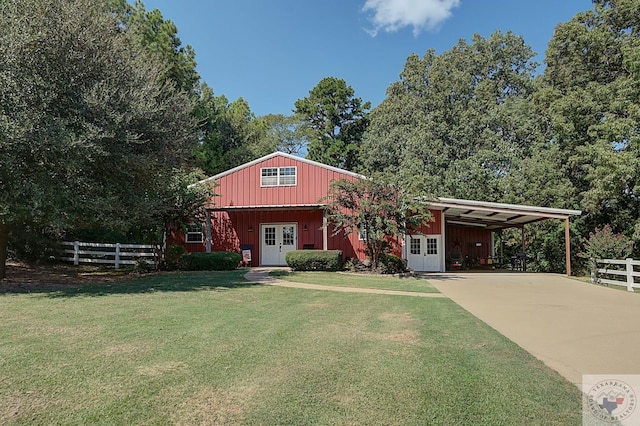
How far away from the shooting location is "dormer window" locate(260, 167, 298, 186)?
18.0m

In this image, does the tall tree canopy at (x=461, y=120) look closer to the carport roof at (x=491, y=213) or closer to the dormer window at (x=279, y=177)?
the carport roof at (x=491, y=213)

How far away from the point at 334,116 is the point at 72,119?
2971 cm

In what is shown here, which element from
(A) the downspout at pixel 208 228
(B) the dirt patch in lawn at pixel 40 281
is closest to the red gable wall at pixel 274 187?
(A) the downspout at pixel 208 228

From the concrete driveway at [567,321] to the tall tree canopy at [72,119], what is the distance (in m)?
9.25

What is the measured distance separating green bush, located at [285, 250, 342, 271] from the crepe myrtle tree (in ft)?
4.45

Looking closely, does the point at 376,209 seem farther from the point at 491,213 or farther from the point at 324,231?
the point at 491,213

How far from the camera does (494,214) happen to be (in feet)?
58.9

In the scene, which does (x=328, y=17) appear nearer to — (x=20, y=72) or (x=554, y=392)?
(x=20, y=72)

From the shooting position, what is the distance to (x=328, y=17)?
17250 mm

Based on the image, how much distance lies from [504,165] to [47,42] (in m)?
26.4

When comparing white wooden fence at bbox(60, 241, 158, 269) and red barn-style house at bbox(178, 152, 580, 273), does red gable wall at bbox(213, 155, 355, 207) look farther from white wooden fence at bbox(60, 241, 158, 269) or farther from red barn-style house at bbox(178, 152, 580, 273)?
white wooden fence at bbox(60, 241, 158, 269)

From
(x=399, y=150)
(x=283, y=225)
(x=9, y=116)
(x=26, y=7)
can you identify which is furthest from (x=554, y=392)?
(x=399, y=150)

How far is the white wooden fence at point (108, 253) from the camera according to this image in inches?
625

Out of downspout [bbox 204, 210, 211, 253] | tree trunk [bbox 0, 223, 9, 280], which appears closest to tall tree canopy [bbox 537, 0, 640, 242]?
downspout [bbox 204, 210, 211, 253]
